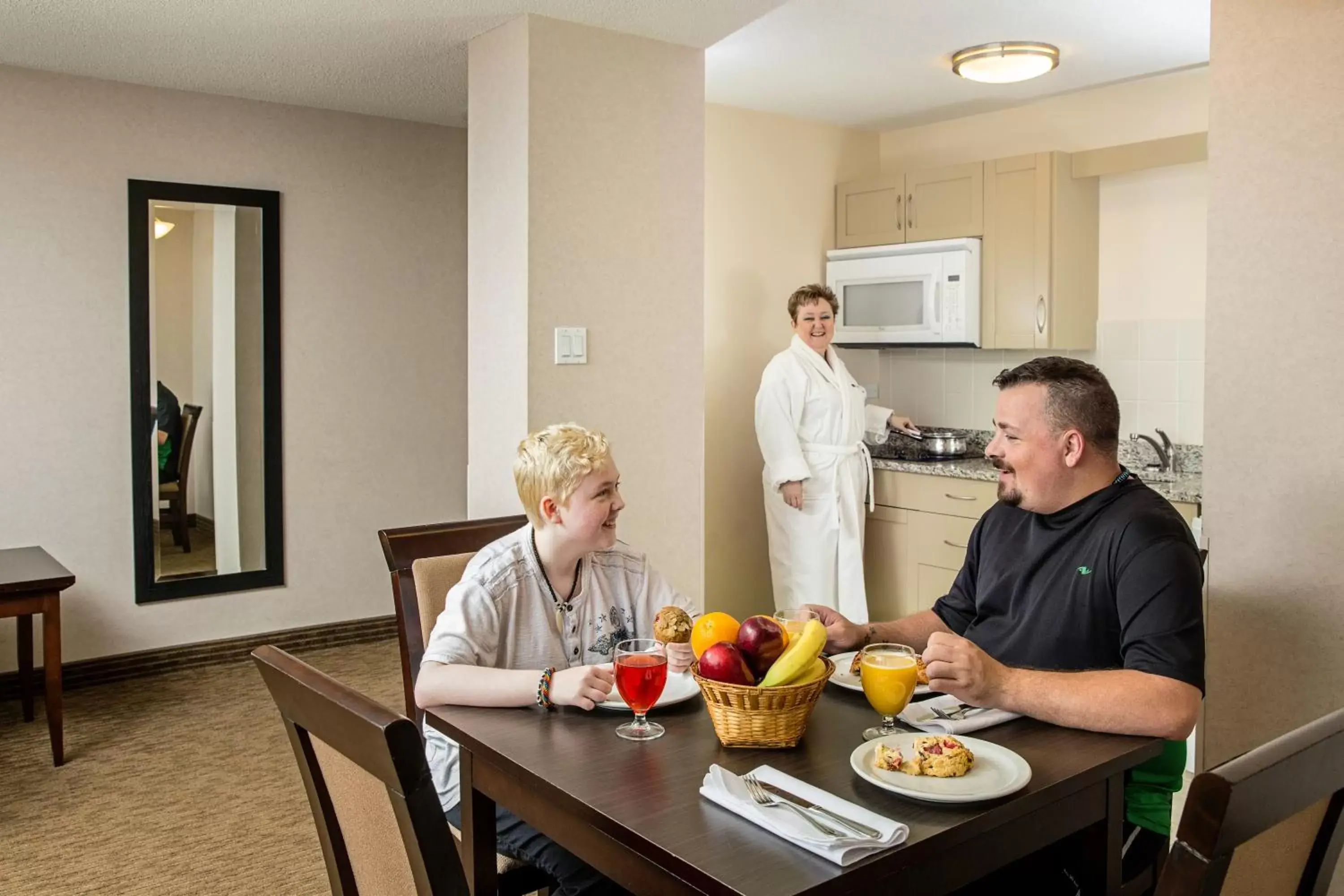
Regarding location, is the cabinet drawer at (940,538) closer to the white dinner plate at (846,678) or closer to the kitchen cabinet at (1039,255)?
the kitchen cabinet at (1039,255)

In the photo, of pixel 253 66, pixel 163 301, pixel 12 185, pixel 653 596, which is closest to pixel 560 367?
pixel 653 596

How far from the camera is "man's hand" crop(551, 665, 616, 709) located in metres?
1.64

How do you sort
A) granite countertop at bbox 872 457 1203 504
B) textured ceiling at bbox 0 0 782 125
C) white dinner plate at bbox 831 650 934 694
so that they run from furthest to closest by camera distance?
1. granite countertop at bbox 872 457 1203 504
2. textured ceiling at bbox 0 0 782 125
3. white dinner plate at bbox 831 650 934 694

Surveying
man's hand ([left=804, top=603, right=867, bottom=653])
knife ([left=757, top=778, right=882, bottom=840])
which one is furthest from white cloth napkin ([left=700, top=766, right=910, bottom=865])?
man's hand ([left=804, top=603, right=867, bottom=653])

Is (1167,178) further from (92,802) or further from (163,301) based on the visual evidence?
(92,802)

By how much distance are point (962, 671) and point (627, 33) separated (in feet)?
8.36

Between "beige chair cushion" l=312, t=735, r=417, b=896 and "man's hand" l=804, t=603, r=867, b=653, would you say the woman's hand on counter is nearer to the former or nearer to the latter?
"man's hand" l=804, t=603, r=867, b=653

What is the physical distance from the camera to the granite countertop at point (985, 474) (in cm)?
382

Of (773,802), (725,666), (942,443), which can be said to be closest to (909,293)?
(942,443)

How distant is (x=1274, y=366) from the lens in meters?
2.22

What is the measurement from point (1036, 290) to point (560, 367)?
217 centimetres

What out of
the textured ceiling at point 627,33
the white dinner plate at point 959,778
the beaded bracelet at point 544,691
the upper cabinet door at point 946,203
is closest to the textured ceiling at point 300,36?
the textured ceiling at point 627,33

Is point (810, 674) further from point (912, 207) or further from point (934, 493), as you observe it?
point (912, 207)

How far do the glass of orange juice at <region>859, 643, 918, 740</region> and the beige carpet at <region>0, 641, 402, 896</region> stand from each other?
1719 millimetres
